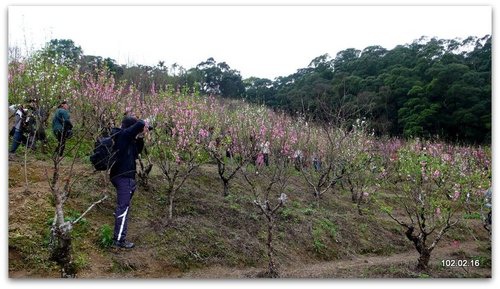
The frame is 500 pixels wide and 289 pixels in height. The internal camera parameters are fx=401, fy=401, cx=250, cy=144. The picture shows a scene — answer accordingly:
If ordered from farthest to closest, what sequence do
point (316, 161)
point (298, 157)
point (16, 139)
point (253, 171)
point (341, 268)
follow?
point (316, 161) → point (298, 157) → point (253, 171) → point (16, 139) → point (341, 268)

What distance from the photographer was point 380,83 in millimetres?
8312

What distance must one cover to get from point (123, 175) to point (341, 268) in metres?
3.19

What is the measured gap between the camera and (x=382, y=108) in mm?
8859

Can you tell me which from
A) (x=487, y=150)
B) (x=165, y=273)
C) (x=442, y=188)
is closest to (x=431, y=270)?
(x=442, y=188)

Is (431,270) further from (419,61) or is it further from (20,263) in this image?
(20,263)

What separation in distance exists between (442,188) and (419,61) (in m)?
2.58

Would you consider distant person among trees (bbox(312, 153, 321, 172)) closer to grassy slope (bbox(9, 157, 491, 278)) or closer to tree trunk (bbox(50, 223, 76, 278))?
grassy slope (bbox(9, 157, 491, 278))

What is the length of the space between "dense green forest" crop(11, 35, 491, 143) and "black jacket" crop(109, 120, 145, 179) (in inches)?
112

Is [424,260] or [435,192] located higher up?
[435,192]

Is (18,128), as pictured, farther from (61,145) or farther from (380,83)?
(380,83)

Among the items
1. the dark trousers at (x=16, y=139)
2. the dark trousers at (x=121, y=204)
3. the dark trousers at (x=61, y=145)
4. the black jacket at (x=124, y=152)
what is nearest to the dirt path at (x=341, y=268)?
the dark trousers at (x=121, y=204)

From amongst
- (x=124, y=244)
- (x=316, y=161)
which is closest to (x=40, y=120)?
(x=124, y=244)

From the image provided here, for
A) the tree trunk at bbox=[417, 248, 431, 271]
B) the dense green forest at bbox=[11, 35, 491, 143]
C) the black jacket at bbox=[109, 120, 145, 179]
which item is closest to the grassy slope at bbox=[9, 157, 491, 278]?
the tree trunk at bbox=[417, 248, 431, 271]

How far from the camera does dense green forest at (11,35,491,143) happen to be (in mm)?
5916
